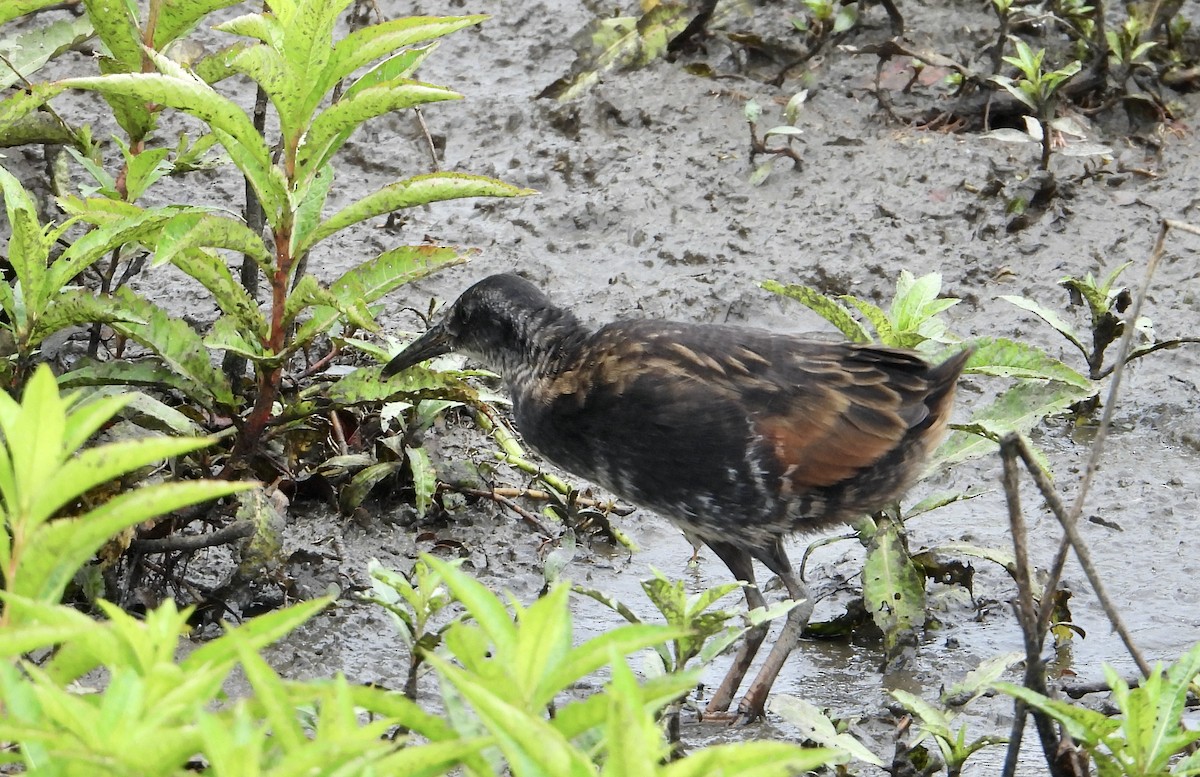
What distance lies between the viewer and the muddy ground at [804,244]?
4.68m

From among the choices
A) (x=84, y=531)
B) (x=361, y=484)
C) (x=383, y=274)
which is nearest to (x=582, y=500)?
(x=361, y=484)

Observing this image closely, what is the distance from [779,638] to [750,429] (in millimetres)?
664

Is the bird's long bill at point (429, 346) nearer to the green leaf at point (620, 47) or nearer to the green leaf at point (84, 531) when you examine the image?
the green leaf at point (620, 47)

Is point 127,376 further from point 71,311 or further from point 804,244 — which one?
point 804,244

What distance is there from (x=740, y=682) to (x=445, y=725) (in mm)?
2399

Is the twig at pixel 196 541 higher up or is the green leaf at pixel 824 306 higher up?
the green leaf at pixel 824 306

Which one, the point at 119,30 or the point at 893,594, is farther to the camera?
the point at 893,594

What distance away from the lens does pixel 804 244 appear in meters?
6.44

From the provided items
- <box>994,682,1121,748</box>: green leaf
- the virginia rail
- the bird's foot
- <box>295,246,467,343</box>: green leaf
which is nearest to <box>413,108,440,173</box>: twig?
→ the virginia rail

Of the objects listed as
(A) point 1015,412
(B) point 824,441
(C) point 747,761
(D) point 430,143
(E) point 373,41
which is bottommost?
(A) point 1015,412

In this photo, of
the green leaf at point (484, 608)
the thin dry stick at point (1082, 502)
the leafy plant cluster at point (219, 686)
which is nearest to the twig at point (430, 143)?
the thin dry stick at point (1082, 502)

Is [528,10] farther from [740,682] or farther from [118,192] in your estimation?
[740,682]

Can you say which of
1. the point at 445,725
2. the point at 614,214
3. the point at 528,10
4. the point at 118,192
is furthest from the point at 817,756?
the point at 528,10

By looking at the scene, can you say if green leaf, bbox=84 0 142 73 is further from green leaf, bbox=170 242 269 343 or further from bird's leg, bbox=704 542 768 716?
bird's leg, bbox=704 542 768 716
